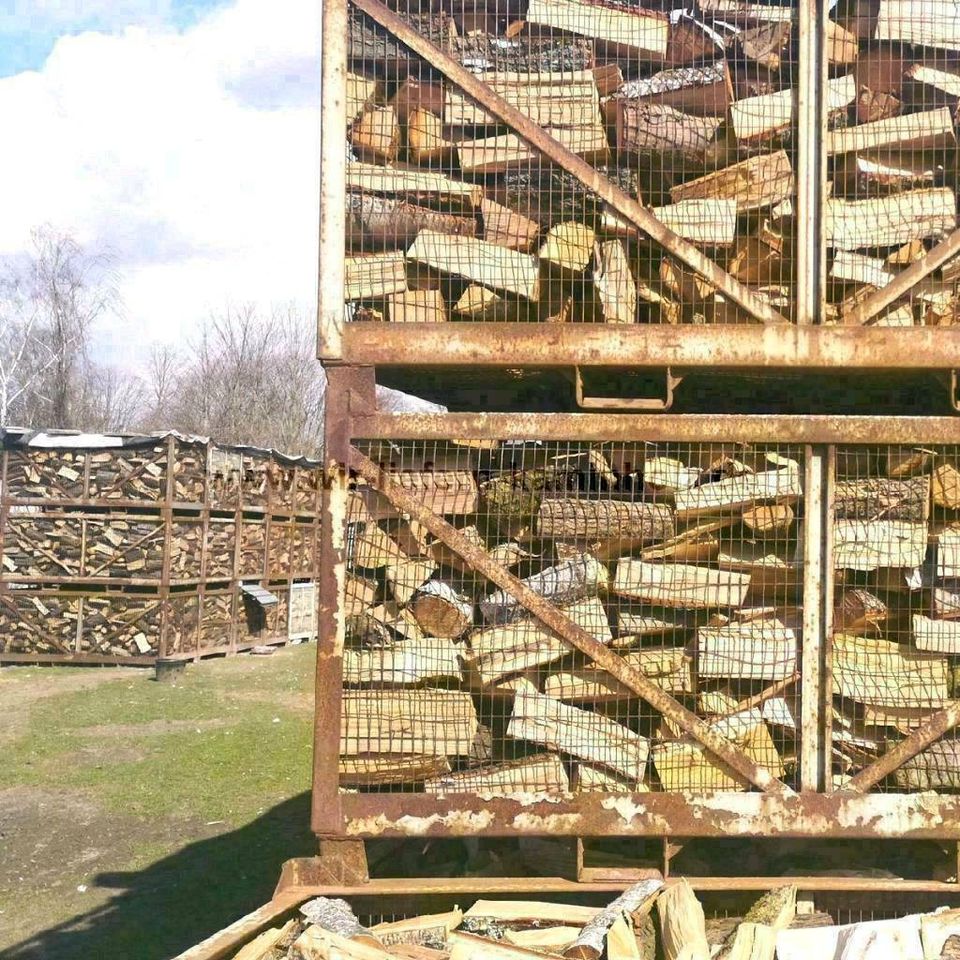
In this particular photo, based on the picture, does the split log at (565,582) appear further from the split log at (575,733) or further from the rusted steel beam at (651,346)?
the rusted steel beam at (651,346)

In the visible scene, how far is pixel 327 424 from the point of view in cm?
439

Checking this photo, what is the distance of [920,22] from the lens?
178 inches

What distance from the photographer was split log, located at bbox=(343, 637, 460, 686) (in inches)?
177

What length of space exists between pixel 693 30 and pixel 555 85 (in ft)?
2.02

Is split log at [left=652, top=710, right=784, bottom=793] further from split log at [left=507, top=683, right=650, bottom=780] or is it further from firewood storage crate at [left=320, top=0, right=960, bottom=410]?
firewood storage crate at [left=320, top=0, right=960, bottom=410]

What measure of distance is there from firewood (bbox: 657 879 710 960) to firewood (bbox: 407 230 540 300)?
2.35m

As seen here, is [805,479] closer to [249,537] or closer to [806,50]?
[806,50]

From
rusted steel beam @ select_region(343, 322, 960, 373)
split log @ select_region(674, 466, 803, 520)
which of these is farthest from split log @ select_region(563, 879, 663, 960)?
rusted steel beam @ select_region(343, 322, 960, 373)

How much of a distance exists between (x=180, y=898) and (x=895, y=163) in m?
5.97

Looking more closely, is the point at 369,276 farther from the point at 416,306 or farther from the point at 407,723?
the point at 407,723

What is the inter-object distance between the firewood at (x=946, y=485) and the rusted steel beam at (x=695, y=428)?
335 mm

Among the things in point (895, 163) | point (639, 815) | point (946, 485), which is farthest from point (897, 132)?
point (639, 815)

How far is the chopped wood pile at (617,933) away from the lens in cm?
372

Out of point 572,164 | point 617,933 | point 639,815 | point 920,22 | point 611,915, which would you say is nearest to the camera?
point 617,933
